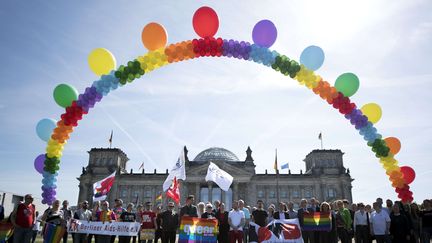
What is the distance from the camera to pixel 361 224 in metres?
14.3

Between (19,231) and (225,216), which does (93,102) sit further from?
(225,216)

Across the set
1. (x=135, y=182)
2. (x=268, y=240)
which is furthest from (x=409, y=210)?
(x=135, y=182)

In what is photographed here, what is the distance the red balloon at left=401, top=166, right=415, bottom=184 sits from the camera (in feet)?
50.0

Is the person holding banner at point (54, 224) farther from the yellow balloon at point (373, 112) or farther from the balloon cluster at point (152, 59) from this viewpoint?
the yellow balloon at point (373, 112)

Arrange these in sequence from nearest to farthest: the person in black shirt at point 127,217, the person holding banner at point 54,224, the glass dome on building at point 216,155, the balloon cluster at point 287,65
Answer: the person holding banner at point 54,224
the person in black shirt at point 127,217
the balloon cluster at point 287,65
the glass dome on building at point 216,155

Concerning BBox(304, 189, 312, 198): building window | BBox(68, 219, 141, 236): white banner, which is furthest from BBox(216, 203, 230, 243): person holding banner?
BBox(304, 189, 312, 198): building window

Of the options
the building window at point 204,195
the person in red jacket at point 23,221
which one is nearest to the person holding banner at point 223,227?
the person in red jacket at point 23,221

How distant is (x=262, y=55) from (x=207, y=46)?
278cm

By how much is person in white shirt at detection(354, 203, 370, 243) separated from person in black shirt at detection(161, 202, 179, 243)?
780cm

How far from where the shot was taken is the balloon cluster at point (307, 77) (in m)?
16.5

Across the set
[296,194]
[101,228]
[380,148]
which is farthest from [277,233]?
[296,194]

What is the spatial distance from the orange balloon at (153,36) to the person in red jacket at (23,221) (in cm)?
830

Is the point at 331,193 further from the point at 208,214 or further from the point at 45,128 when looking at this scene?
the point at 45,128

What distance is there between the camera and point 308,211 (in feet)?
44.0
